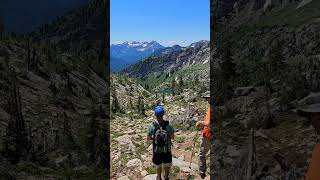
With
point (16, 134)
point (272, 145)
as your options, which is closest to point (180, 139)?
point (272, 145)

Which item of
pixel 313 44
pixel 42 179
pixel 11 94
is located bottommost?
pixel 42 179

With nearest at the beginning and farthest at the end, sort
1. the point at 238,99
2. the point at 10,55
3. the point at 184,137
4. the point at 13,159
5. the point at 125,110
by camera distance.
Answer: the point at 13,159 < the point at 184,137 < the point at 10,55 < the point at 238,99 < the point at 125,110

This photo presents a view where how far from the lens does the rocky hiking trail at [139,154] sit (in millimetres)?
12109

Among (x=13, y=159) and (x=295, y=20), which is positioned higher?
(x=295, y=20)

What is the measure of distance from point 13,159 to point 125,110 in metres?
12.5

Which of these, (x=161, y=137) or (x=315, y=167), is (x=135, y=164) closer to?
(x=161, y=137)

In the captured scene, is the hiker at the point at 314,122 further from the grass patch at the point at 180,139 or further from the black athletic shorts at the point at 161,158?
the grass patch at the point at 180,139

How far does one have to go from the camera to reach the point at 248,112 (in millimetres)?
17219

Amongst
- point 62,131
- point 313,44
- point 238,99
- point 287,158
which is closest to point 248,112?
point 238,99

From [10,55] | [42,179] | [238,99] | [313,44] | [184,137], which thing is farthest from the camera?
[313,44]

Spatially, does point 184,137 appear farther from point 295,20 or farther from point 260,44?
point 295,20

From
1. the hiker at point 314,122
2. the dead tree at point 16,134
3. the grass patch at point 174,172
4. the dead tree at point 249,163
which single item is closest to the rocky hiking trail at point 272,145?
the dead tree at point 249,163

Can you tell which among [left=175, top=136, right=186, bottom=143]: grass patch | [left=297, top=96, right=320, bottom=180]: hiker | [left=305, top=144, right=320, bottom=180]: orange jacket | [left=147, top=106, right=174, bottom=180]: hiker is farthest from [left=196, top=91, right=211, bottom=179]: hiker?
[left=305, top=144, right=320, bottom=180]: orange jacket

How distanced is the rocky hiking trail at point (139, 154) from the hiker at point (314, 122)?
804cm
